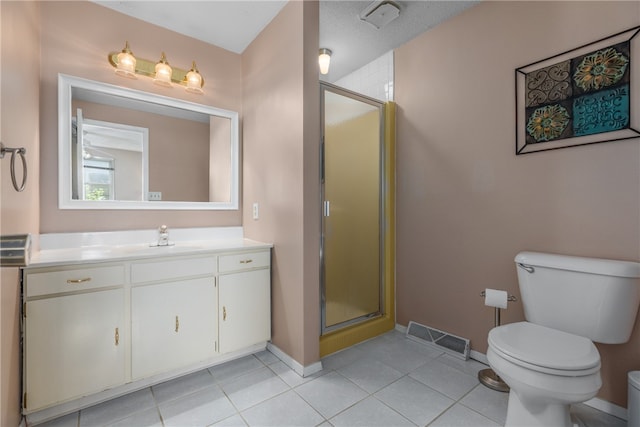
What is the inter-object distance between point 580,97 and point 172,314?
2683 millimetres

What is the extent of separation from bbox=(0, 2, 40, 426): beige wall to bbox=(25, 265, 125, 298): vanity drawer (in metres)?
0.06

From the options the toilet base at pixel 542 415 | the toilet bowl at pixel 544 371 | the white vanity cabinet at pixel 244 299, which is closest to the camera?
the toilet bowl at pixel 544 371

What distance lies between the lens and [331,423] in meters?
1.43

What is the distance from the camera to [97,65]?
1.96 meters

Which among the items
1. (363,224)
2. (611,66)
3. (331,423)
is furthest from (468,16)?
(331,423)

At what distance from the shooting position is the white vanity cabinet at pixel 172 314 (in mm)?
1638

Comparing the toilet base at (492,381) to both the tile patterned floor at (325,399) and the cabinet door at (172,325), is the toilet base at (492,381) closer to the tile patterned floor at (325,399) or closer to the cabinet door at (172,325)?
the tile patterned floor at (325,399)

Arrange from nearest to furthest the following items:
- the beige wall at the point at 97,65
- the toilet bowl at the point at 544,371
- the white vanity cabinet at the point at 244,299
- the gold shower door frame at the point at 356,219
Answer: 1. the toilet bowl at the point at 544,371
2. the beige wall at the point at 97,65
3. the white vanity cabinet at the point at 244,299
4. the gold shower door frame at the point at 356,219

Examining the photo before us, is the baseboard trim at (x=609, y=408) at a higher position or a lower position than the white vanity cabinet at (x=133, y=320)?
lower

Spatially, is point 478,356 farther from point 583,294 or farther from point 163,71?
point 163,71

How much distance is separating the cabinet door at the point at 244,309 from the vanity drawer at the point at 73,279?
0.60m

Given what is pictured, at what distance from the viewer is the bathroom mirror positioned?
6.17ft

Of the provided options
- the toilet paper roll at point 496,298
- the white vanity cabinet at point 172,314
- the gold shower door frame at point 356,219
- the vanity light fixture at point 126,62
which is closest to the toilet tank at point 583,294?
the toilet paper roll at point 496,298

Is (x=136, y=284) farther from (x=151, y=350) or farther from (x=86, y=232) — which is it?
(x=86, y=232)
